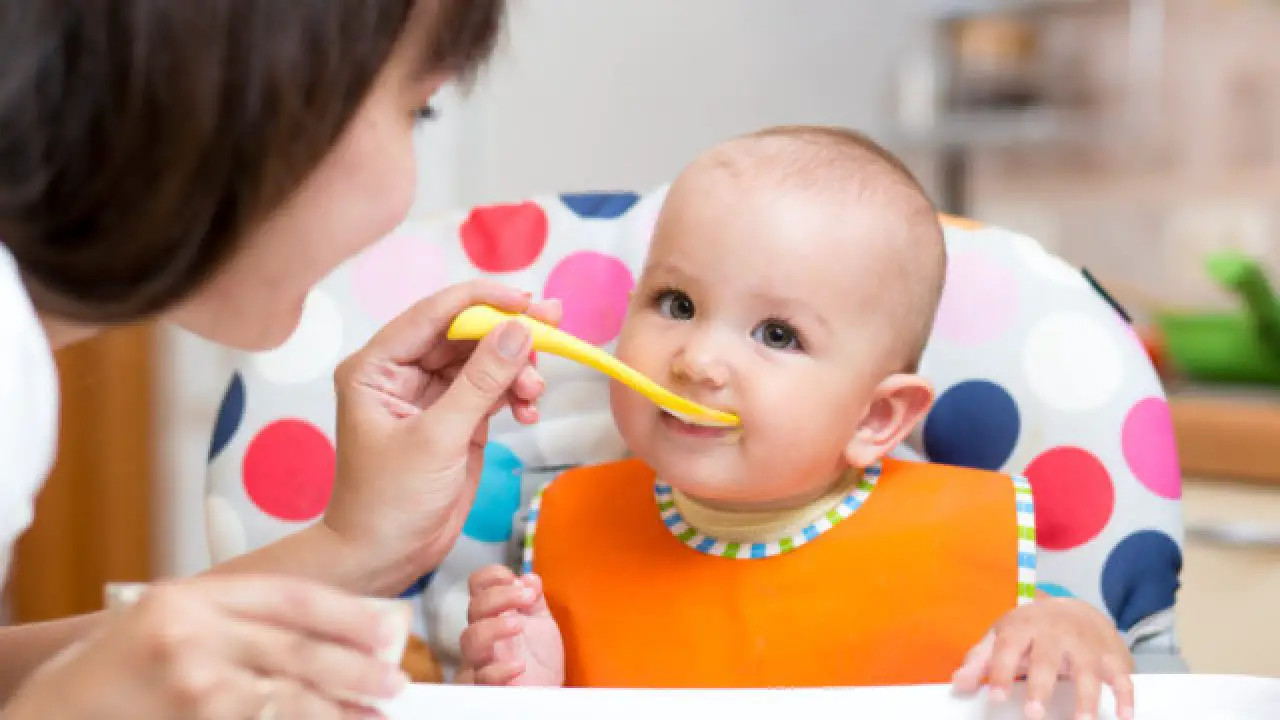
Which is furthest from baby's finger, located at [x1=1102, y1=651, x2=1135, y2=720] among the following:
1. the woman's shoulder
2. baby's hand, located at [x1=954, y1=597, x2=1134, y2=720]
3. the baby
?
the woman's shoulder

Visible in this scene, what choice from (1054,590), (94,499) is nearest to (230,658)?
(1054,590)

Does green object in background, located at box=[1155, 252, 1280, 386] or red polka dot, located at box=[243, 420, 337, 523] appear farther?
green object in background, located at box=[1155, 252, 1280, 386]

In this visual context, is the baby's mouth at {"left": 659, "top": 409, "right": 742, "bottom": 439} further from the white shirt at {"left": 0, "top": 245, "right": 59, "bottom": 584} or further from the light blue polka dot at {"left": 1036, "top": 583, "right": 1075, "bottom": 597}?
the white shirt at {"left": 0, "top": 245, "right": 59, "bottom": 584}

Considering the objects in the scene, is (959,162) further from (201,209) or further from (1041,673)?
(201,209)

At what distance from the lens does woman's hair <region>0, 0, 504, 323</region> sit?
473mm

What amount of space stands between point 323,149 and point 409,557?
1.10 feet

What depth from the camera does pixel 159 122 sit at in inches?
19.3

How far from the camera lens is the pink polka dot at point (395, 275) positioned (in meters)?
0.99

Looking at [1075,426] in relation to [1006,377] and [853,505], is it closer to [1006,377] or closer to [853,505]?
[1006,377]

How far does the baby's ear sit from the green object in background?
2.78 feet

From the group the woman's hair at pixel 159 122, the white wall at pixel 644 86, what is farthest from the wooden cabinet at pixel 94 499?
the woman's hair at pixel 159 122

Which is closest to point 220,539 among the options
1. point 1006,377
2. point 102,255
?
point 102,255

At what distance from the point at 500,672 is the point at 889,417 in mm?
315

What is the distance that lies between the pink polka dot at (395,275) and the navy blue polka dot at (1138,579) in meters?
0.54
